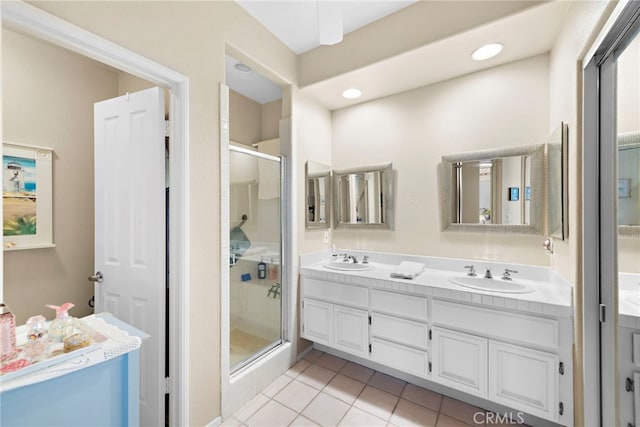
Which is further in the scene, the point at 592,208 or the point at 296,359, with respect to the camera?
the point at 296,359

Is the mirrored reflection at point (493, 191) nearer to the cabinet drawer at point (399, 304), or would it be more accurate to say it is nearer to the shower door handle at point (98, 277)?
the cabinet drawer at point (399, 304)

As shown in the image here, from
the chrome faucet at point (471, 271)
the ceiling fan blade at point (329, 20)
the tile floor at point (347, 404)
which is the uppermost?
the ceiling fan blade at point (329, 20)

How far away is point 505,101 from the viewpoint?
206cm

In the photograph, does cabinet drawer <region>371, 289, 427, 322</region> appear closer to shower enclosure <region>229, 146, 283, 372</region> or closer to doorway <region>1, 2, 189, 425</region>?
shower enclosure <region>229, 146, 283, 372</region>

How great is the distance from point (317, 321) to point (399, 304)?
767mm

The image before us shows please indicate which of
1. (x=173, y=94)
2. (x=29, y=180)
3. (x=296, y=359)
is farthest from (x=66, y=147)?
(x=296, y=359)

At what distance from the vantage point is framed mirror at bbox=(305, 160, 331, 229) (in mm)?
2573

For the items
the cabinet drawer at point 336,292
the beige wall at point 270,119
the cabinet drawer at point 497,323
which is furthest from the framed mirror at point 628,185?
the beige wall at point 270,119

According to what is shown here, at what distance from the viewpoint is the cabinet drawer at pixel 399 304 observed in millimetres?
1863

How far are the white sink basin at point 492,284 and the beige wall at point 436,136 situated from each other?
0.86 ft

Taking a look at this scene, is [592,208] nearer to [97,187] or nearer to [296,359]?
[296,359]

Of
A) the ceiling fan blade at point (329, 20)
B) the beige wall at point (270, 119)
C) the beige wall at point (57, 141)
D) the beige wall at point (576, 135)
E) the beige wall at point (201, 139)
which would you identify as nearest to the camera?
the ceiling fan blade at point (329, 20)

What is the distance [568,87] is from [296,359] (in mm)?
2749

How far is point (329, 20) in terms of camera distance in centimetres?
119
